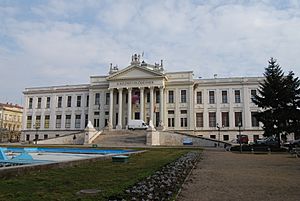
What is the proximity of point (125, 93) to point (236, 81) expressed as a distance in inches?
955

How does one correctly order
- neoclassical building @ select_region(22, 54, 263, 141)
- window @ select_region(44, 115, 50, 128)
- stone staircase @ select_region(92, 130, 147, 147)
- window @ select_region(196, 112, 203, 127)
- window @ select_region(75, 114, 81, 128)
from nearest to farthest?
stone staircase @ select_region(92, 130, 147, 147)
neoclassical building @ select_region(22, 54, 263, 141)
window @ select_region(196, 112, 203, 127)
window @ select_region(75, 114, 81, 128)
window @ select_region(44, 115, 50, 128)

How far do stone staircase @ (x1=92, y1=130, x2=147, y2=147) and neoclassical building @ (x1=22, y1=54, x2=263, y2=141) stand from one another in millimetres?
5010

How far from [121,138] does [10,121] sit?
61260 millimetres

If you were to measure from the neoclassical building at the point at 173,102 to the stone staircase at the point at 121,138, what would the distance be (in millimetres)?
5010

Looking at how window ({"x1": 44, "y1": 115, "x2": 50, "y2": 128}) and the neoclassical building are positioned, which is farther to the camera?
window ({"x1": 44, "y1": 115, "x2": 50, "y2": 128})

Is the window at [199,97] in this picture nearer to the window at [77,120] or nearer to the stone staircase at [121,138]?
the stone staircase at [121,138]

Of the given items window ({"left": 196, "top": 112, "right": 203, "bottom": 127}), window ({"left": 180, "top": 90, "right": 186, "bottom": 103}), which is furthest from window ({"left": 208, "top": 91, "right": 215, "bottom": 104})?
window ({"left": 180, "top": 90, "right": 186, "bottom": 103})

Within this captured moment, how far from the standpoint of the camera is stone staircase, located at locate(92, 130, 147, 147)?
49.7 metres

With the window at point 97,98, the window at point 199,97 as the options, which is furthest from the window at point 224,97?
the window at point 97,98

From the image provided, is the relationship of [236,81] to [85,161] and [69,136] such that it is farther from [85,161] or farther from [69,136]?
[85,161]

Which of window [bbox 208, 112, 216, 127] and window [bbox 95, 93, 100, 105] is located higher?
window [bbox 95, 93, 100, 105]

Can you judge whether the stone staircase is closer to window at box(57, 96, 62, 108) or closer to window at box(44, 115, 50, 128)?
window at box(57, 96, 62, 108)

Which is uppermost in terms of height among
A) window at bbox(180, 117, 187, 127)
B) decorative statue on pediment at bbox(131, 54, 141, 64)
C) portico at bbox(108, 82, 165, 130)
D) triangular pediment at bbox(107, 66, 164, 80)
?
decorative statue on pediment at bbox(131, 54, 141, 64)

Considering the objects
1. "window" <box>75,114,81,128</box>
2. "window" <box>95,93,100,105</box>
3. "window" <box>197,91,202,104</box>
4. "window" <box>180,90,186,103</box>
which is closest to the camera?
"window" <box>180,90,186,103</box>
